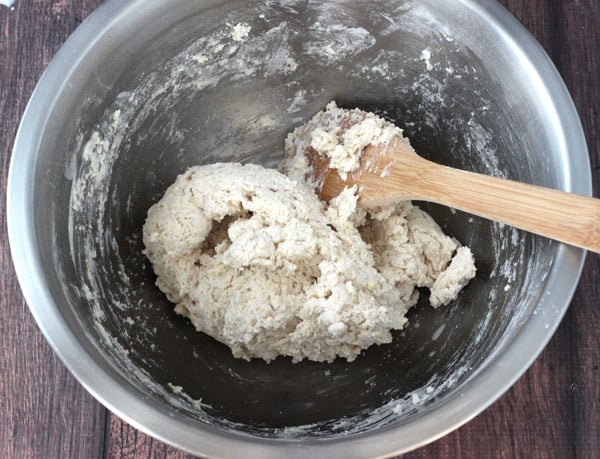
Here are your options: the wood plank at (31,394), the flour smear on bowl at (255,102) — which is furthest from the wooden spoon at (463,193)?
the wood plank at (31,394)

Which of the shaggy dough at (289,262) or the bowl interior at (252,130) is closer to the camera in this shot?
the bowl interior at (252,130)

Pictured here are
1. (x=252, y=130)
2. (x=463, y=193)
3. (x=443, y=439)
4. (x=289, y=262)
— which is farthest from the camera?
(x=252, y=130)

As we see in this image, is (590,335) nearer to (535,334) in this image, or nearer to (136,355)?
(535,334)

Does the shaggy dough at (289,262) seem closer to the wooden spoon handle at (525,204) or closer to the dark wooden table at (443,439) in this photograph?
the wooden spoon handle at (525,204)

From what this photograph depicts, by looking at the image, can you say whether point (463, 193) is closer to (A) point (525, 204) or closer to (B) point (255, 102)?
(A) point (525, 204)

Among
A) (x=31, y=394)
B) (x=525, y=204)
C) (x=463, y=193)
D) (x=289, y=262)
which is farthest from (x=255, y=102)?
(x=31, y=394)

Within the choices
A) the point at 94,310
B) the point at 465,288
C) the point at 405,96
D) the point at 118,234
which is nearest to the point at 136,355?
the point at 94,310

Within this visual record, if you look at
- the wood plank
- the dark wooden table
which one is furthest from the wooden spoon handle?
the wood plank
